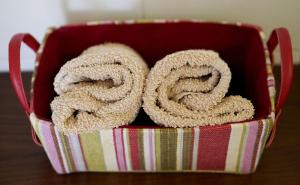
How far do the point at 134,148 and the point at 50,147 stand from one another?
14 cm

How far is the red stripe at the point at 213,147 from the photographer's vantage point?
0.51 metres

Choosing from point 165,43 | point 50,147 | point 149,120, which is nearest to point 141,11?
point 165,43

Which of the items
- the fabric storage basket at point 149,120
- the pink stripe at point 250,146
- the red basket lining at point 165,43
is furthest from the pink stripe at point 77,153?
the pink stripe at point 250,146

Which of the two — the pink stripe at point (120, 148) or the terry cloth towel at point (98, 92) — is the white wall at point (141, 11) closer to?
the terry cloth towel at point (98, 92)

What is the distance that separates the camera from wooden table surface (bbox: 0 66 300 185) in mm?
600

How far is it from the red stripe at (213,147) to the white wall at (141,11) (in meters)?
0.31

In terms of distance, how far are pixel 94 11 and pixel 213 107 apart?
0.34 m

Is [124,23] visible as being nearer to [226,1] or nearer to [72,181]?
[226,1]

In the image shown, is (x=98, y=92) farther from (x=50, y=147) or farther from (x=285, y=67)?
(x=285, y=67)

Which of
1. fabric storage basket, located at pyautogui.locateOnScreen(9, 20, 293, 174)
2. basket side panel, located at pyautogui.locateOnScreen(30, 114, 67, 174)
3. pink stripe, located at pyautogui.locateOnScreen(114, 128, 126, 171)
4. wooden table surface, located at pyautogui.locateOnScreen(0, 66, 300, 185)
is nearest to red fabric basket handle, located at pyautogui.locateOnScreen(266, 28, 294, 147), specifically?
fabric storage basket, located at pyautogui.locateOnScreen(9, 20, 293, 174)

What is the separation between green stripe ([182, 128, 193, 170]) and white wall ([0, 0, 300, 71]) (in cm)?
31

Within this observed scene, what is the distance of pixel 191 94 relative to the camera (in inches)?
21.9

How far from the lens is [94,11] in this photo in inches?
28.1

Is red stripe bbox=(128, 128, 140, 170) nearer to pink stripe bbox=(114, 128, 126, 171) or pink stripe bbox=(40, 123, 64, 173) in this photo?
pink stripe bbox=(114, 128, 126, 171)
